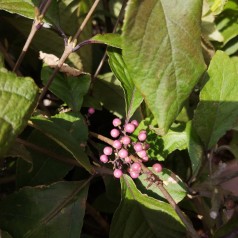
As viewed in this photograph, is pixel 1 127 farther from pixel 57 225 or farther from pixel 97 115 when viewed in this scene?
pixel 97 115

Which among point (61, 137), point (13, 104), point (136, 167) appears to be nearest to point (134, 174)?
point (136, 167)

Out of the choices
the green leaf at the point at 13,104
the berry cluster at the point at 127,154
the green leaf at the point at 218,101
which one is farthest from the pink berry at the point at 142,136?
the green leaf at the point at 13,104

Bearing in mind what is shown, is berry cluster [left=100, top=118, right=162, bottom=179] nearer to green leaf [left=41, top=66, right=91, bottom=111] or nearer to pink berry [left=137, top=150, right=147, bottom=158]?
pink berry [left=137, top=150, right=147, bottom=158]

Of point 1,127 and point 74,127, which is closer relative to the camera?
point 1,127

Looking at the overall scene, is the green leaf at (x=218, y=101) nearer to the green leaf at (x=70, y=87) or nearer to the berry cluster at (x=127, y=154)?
the berry cluster at (x=127, y=154)

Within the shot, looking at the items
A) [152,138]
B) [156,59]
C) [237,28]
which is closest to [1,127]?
[156,59]

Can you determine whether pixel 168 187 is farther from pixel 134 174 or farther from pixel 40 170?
pixel 40 170
